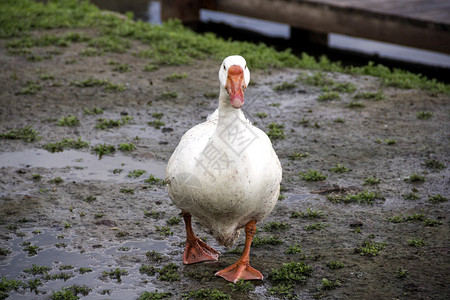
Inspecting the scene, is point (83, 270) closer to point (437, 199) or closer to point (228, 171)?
point (228, 171)

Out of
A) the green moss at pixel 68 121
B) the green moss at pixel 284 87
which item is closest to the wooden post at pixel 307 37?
the green moss at pixel 284 87

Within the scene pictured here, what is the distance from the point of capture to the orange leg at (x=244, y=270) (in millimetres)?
4156

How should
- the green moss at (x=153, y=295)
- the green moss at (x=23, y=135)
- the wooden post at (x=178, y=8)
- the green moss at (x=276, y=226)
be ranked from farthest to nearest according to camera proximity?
the wooden post at (x=178, y=8) < the green moss at (x=23, y=135) < the green moss at (x=276, y=226) < the green moss at (x=153, y=295)

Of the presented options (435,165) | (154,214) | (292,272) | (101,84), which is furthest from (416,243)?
(101,84)

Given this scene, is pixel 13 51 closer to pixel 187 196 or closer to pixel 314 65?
pixel 314 65

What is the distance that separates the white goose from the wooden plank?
238 inches

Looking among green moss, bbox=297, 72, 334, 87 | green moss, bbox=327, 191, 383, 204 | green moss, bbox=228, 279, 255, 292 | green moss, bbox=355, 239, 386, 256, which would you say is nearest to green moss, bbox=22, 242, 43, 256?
green moss, bbox=228, 279, 255, 292

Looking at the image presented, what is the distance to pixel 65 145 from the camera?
20.6ft

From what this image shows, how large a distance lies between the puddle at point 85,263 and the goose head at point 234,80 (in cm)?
141

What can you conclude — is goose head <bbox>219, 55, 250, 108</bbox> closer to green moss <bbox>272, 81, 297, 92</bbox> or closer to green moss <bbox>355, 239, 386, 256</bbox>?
green moss <bbox>355, 239, 386, 256</bbox>

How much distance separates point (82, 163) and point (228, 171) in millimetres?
2587

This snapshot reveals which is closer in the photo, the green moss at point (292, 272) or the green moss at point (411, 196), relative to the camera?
the green moss at point (292, 272)

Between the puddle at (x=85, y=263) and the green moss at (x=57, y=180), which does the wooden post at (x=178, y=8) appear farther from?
the puddle at (x=85, y=263)

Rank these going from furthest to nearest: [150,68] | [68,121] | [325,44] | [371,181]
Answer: [325,44]
[150,68]
[68,121]
[371,181]
